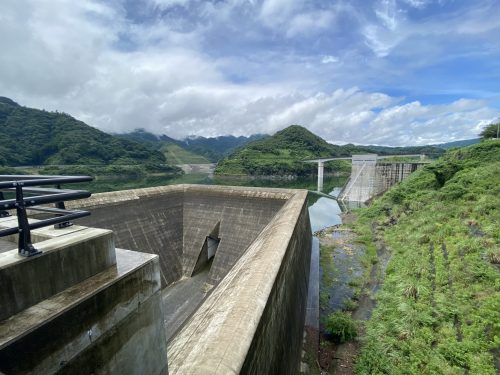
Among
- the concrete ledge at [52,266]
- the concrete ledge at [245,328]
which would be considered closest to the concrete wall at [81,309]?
the concrete ledge at [52,266]

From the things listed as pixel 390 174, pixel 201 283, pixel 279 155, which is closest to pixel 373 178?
pixel 390 174

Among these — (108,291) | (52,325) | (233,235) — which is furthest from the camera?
(233,235)

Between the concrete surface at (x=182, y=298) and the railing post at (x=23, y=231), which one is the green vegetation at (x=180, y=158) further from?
the railing post at (x=23, y=231)

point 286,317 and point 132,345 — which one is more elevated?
point 132,345

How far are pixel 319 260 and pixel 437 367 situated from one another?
8979 millimetres

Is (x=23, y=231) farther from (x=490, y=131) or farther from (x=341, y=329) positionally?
(x=490, y=131)

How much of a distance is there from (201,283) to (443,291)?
1023cm

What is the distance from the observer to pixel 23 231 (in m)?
1.75

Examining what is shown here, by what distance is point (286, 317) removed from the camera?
5988mm

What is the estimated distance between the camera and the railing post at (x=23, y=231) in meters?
1.70

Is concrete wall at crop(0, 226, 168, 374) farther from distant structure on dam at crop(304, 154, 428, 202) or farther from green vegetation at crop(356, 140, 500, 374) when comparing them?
distant structure on dam at crop(304, 154, 428, 202)

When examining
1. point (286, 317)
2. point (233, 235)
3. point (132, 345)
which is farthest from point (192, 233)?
point (132, 345)

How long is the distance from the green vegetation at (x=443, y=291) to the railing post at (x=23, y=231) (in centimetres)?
906

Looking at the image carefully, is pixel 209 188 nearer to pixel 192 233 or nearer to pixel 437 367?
pixel 192 233
